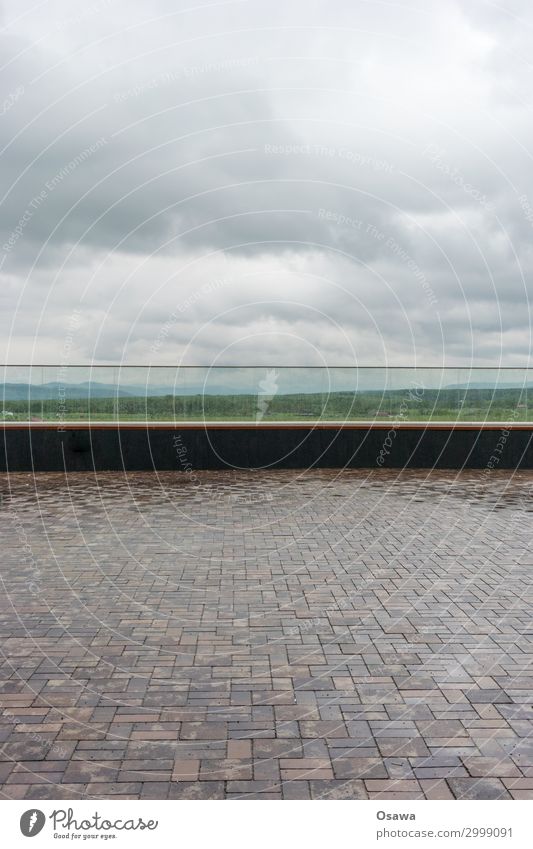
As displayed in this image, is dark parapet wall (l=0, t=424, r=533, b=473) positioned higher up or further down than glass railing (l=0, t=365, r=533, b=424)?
further down

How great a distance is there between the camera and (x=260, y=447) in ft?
51.5

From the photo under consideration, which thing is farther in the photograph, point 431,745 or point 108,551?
point 108,551

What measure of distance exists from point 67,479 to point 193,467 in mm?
2753

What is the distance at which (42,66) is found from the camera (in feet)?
28.0

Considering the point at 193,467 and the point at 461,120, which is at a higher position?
the point at 461,120

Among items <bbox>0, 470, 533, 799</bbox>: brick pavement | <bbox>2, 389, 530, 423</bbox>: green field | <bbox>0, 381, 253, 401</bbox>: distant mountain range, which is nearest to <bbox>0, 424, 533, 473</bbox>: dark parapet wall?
<bbox>2, 389, 530, 423</bbox>: green field

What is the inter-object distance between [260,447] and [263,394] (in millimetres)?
1265

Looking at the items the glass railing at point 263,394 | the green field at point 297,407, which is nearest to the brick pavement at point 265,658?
the green field at point 297,407

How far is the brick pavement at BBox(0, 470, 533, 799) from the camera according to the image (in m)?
3.38

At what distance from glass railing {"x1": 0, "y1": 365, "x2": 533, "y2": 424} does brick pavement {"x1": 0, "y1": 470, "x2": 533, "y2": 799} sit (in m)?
6.08

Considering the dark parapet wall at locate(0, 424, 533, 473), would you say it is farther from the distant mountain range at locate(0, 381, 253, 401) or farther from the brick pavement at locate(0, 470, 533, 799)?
Result: the brick pavement at locate(0, 470, 533, 799)
